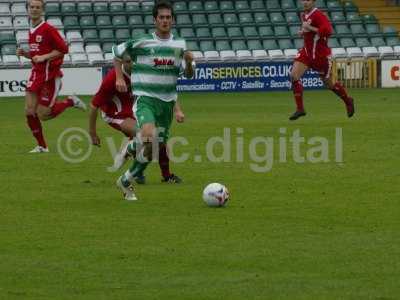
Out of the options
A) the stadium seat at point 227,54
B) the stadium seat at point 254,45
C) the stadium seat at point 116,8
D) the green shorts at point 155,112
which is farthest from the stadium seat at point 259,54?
the green shorts at point 155,112

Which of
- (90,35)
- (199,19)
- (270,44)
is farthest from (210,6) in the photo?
(90,35)

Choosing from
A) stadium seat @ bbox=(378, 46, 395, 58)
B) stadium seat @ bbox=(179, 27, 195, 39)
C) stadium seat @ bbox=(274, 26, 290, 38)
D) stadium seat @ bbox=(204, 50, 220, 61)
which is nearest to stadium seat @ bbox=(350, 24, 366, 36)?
stadium seat @ bbox=(378, 46, 395, 58)

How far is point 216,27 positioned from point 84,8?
432cm

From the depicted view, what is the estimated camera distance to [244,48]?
133ft

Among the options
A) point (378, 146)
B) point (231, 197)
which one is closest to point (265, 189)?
point (231, 197)

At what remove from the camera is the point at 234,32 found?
41281 millimetres

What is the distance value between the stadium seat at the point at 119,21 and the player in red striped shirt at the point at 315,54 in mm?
17295

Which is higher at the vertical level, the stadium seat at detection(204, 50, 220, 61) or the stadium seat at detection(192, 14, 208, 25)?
the stadium seat at detection(192, 14, 208, 25)

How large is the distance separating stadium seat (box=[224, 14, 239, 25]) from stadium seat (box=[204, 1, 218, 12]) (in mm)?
527

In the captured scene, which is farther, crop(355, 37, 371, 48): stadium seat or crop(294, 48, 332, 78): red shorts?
crop(355, 37, 371, 48): stadium seat

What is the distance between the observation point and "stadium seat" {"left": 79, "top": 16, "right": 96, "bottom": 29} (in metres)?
39.9

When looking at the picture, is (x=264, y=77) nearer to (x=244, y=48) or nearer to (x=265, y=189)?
(x=244, y=48)

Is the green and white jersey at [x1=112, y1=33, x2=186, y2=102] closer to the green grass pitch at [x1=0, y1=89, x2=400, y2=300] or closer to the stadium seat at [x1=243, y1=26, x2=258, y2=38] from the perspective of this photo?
the green grass pitch at [x1=0, y1=89, x2=400, y2=300]

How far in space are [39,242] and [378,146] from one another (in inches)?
370
